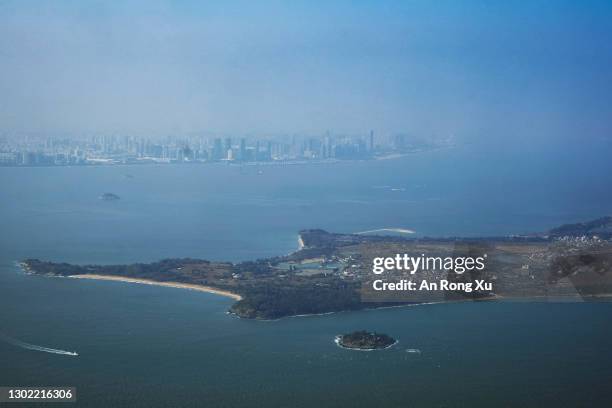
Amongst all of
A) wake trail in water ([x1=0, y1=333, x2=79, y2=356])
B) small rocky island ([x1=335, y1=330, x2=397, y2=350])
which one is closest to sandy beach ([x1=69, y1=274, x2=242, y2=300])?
small rocky island ([x1=335, y1=330, x2=397, y2=350])

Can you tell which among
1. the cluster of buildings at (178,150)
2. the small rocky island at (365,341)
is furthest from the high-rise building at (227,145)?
the small rocky island at (365,341)

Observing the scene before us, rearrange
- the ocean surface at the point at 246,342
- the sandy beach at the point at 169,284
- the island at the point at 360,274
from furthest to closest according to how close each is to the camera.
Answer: the sandy beach at the point at 169,284
the island at the point at 360,274
the ocean surface at the point at 246,342

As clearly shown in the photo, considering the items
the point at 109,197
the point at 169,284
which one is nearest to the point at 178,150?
the point at 109,197

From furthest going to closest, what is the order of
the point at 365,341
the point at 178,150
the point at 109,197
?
the point at 178,150
the point at 109,197
the point at 365,341

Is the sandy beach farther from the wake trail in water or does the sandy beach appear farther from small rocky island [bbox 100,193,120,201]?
small rocky island [bbox 100,193,120,201]

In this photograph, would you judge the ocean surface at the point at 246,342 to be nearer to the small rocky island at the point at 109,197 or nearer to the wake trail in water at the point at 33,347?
the wake trail in water at the point at 33,347

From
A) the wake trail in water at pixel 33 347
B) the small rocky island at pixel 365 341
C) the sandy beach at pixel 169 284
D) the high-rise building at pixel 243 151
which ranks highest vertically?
the high-rise building at pixel 243 151

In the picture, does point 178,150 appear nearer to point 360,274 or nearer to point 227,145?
point 227,145
